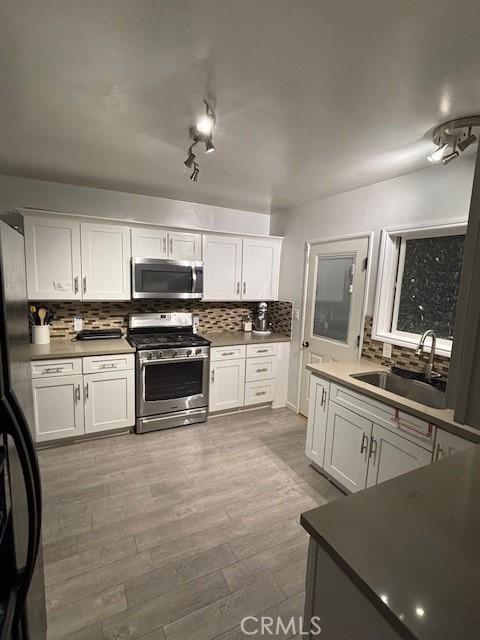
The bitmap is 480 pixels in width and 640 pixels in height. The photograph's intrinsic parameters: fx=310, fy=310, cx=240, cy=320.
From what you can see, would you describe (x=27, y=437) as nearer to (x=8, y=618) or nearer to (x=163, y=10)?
(x=8, y=618)

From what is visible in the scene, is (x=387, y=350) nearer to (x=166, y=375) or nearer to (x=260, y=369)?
(x=260, y=369)

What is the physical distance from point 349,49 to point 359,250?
1850 millimetres

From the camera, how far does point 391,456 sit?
193cm

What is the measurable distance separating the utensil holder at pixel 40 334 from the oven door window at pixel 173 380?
99 cm

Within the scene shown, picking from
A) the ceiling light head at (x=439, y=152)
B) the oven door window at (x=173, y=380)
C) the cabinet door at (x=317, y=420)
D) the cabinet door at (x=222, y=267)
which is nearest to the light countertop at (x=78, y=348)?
the oven door window at (x=173, y=380)

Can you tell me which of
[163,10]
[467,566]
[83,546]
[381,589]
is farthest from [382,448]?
[163,10]

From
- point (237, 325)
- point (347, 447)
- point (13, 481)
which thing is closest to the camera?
point (13, 481)

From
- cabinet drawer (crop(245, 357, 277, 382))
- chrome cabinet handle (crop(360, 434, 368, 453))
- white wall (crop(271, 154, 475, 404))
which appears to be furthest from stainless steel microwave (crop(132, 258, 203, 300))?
chrome cabinet handle (crop(360, 434, 368, 453))

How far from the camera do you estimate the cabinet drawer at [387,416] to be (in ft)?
5.69

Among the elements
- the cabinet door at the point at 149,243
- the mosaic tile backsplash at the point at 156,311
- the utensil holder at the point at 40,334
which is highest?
the cabinet door at the point at 149,243

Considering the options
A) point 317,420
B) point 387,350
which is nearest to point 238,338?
point 317,420

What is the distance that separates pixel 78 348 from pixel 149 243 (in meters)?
1.22

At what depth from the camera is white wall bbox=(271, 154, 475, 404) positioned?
2.12 metres

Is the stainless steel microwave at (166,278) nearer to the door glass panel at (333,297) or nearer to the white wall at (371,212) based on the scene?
the white wall at (371,212)
